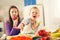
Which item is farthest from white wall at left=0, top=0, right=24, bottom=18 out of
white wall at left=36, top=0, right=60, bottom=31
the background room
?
white wall at left=36, top=0, right=60, bottom=31

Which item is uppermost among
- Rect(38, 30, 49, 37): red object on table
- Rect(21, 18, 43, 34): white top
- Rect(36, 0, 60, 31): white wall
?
Rect(36, 0, 60, 31): white wall

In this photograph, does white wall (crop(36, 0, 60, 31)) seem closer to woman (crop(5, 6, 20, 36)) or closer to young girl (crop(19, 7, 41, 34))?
young girl (crop(19, 7, 41, 34))

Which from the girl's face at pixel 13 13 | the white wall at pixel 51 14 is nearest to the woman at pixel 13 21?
the girl's face at pixel 13 13

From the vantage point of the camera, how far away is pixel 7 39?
35.4 inches

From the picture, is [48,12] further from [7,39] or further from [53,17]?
[7,39]

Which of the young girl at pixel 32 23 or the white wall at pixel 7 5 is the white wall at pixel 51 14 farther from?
the white wall at pixel 7 5

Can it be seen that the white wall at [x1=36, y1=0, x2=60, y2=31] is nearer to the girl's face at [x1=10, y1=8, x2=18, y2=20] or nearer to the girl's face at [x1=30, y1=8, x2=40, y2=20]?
the girl's face at [x1=30, y1=8, x2=40, y2=20]

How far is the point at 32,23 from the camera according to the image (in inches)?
36.7

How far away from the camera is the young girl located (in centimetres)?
92

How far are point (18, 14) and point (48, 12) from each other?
22 centimetres

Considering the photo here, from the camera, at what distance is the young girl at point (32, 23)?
92cm

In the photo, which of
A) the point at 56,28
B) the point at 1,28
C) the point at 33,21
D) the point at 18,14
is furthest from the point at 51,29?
the point at 1,28

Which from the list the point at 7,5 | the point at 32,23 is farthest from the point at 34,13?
the point at 7,5

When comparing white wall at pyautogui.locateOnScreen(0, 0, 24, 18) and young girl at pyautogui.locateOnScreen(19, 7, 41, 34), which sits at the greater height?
white wall at pyautogui.locateOnScreen(0, 0, 24, 18)
